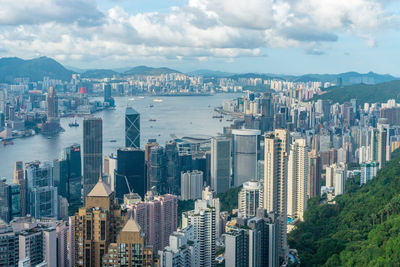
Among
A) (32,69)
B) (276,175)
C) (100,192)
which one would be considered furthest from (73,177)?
(32,69)

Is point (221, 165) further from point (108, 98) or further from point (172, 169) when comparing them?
point (108, 98)

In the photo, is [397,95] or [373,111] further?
[397,95]

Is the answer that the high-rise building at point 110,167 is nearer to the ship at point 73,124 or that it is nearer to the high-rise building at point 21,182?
the high-rise building at point 21,182

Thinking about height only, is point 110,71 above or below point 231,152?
above

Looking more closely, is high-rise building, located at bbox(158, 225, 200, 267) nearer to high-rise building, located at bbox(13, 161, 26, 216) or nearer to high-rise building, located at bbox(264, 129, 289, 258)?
high-rise building, located at bbox(264, 129, 289, 258)

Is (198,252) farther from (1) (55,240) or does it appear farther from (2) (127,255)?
(2) (127,255)

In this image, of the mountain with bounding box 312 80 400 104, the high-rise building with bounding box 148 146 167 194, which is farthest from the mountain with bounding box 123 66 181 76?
the high-rise building with bounding box 148 146 167 194

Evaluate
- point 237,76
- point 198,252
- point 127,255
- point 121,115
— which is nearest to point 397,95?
point 121,115
